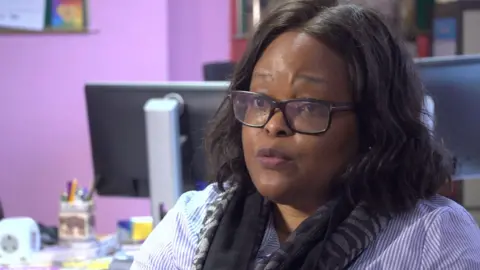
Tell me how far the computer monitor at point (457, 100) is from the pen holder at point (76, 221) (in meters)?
0.91

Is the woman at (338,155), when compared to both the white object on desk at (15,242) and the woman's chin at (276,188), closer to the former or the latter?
the woman's chin at (276,188)

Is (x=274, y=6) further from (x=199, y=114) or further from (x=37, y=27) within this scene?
(x=37, y=27)

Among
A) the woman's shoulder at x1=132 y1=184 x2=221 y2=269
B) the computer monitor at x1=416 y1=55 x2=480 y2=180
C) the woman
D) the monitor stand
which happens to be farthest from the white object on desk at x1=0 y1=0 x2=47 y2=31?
the woman

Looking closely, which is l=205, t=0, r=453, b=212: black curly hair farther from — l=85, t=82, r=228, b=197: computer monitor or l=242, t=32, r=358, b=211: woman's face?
Answer: l=85, t=82, r=228, b=197: computer monitor

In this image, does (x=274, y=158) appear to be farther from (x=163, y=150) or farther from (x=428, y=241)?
(x=163, y=150)

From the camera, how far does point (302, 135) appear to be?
3.35ft

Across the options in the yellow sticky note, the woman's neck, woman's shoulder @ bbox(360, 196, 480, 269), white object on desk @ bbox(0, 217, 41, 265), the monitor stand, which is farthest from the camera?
the yellow sticky note

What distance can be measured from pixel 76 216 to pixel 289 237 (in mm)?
988

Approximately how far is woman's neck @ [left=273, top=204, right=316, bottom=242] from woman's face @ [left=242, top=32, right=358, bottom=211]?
0.07m

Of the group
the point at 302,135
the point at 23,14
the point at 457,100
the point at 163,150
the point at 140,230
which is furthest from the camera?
the point at 23,14

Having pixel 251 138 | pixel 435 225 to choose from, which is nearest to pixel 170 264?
pixel 251 138

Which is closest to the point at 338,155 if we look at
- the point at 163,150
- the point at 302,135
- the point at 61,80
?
the point at 302,135

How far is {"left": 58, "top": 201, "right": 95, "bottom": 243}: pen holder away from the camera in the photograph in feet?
6.37

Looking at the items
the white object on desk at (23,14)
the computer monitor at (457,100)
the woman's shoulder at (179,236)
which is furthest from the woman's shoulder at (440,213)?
the white object on desk at (23,14)
